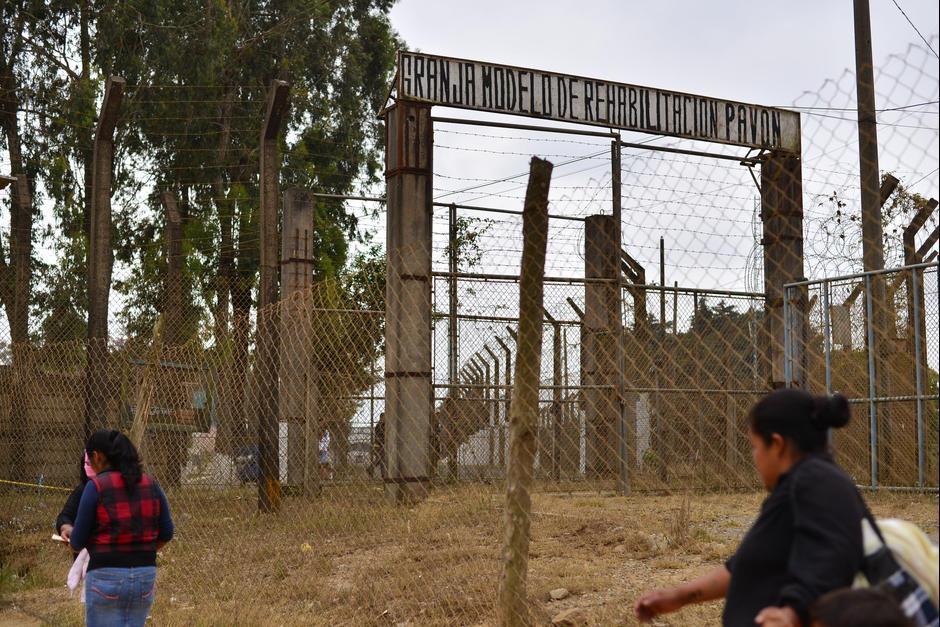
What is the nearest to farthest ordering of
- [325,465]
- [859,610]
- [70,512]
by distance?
1. [859,610]
2. [70,512]
3. [325,465]

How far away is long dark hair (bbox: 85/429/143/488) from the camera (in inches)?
211

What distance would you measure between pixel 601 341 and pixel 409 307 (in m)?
3.90

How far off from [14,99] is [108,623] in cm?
2152

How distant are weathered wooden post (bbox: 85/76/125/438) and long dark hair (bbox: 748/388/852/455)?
383 inches

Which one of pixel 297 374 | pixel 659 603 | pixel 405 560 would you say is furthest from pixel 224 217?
pixel 659 603

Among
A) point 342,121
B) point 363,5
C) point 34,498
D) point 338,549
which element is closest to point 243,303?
point 342,121

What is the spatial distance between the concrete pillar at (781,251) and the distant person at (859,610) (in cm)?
708

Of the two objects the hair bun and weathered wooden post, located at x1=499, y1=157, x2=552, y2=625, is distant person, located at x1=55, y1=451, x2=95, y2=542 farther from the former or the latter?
the hair bun

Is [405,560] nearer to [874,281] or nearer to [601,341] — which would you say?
[874,281]

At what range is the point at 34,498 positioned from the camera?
1305cm

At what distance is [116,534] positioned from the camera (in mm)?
5293

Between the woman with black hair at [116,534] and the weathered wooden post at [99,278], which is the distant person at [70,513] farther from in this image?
the weathered wooden post at [99,278]

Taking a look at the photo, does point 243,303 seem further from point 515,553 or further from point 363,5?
point 515,553

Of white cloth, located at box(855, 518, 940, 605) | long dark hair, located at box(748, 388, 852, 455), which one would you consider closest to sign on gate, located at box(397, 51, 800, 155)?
long dark hair, located at box(748, 388, 852, 455)
